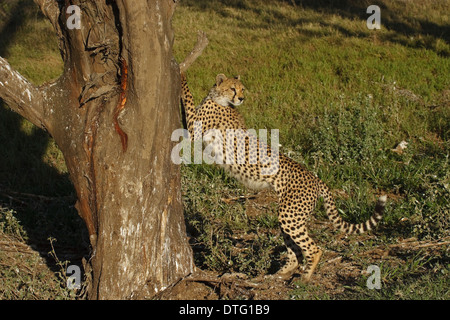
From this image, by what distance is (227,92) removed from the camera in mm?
6273

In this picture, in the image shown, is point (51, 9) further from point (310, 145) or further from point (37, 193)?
point (310, 145)

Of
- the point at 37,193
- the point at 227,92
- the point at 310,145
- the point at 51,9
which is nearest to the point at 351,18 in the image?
the point at 310,145

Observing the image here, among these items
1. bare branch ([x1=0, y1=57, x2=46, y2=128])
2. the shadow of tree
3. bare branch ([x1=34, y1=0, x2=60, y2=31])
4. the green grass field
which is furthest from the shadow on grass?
bare branch ([x1=0, y1=57, x2=46, y2=128])

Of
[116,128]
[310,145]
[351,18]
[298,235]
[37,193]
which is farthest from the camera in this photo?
[351,18]

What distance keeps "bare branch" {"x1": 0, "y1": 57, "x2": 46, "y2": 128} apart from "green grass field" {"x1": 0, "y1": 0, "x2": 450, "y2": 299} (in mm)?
1347

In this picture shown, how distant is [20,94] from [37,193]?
315 centimetres

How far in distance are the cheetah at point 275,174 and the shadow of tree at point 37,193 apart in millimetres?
1604

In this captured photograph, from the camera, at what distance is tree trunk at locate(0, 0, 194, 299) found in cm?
411

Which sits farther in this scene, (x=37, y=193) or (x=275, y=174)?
(x=37, y=193)

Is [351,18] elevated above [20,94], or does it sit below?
above

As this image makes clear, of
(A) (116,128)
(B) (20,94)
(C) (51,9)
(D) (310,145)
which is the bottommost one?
(D) (310,145)

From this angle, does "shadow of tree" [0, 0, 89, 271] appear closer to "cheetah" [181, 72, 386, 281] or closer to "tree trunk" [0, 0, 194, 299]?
"tree trunk" [0, 0, 194, 299]

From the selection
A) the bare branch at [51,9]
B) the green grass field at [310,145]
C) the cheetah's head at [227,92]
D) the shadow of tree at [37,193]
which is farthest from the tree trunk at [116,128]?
the cheetah's head at [227,92]
